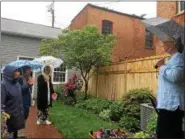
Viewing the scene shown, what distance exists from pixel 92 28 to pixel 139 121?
6976mm

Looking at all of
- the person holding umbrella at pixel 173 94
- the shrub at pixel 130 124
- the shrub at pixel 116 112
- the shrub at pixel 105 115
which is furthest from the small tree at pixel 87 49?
the person holding umbrella at pixel 173 94

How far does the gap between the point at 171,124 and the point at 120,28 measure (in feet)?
59.9

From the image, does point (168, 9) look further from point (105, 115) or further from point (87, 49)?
point (105, 115)

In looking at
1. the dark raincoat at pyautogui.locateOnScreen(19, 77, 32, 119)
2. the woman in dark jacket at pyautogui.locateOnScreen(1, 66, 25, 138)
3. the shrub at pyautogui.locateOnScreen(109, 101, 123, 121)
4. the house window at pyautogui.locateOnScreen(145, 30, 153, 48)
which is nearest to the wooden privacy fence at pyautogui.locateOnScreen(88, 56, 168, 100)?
the shrub at pyautogui.locateOnScreen(109, 101, 123, 121)

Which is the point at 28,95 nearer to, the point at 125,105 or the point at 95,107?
the point at 125,105

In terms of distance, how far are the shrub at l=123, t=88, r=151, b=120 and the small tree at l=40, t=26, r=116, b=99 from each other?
15.3ft

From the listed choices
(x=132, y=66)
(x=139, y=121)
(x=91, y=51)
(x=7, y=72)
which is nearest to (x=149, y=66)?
(x=132, y=66)

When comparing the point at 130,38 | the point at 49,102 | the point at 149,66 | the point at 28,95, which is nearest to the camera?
the point at 28,95

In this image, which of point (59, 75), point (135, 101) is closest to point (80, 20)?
point (59, 75)

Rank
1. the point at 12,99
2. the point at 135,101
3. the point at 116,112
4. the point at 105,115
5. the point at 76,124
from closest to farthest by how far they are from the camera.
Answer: the point at 12,99 → the point at 76,124 → the point at 135,101 → the point at 116,112 → the point at 105,115

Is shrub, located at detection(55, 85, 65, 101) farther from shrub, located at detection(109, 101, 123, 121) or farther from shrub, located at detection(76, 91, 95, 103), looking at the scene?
shrub, located at detection(109, 101, 123, 121)

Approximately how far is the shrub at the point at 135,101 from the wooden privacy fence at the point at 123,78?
62 centimetres

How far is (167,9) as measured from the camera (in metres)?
13.3

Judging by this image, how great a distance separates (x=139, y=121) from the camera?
333 inches
